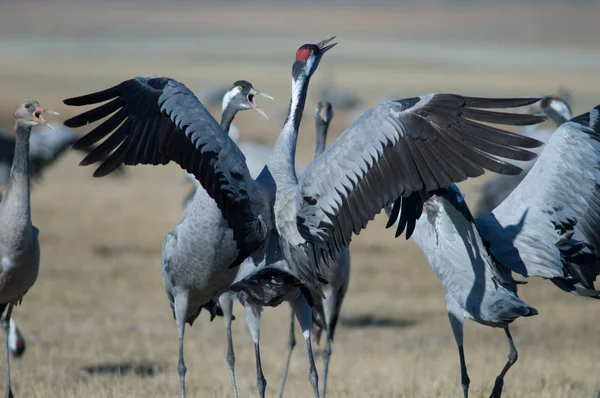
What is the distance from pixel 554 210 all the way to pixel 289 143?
173cm

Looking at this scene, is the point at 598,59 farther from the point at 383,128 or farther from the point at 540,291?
the point at 383,128

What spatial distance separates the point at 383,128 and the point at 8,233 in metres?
2.65

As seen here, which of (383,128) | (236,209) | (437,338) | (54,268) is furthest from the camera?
(54,268)

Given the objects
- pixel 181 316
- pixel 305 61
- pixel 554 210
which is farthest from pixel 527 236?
pixel 181 316

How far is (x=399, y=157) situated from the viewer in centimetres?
464

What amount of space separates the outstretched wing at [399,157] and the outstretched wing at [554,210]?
1.34 metres

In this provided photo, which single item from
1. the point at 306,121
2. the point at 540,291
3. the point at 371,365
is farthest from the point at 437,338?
the point at 306,121

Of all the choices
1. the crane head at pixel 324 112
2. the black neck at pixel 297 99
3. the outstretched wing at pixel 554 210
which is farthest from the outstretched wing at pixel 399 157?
the crane head at pixel 324 112

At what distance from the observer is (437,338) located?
8469 millimetres

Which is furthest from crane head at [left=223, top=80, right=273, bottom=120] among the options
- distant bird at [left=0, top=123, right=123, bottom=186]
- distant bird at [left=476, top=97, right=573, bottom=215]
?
distant bird at [left=0, top=123, right=123, bottom=186]

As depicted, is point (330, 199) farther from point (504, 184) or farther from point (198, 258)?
point (504, 184)

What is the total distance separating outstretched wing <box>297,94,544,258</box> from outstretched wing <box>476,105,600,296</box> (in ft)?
4.39

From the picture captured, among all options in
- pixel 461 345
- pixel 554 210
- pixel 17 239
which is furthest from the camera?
pixel 17 239

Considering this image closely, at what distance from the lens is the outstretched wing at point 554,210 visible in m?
5.78
